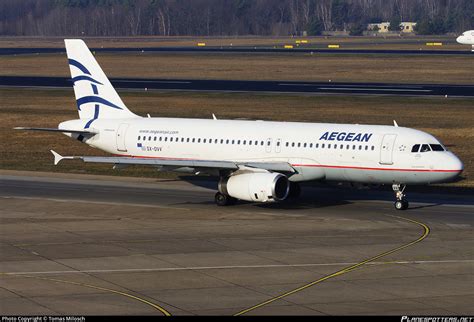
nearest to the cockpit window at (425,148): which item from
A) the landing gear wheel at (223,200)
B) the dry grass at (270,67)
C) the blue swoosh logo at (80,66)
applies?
the landing gear wheel at (223,200)

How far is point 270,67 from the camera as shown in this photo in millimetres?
154875

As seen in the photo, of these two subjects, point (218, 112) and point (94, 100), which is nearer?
point (94, 100)

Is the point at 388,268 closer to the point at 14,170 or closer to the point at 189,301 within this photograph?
the point at 189,301

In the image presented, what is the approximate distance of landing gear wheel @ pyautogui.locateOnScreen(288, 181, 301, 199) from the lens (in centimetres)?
5206

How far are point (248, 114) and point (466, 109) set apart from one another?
70.1ft

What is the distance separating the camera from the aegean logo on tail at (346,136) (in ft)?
163

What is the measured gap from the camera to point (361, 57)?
583 feet

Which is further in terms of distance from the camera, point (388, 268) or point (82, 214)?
point (82, 214)

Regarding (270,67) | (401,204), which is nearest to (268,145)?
(401,204)

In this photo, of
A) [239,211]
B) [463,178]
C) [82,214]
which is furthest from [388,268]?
[463,178]

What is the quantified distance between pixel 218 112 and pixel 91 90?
1442 inches

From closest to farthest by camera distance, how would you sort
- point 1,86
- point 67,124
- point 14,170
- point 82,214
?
point 82,214
point 67,124
point 14,170
point 1,86

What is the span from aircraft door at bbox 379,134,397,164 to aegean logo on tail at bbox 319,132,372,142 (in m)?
0.94

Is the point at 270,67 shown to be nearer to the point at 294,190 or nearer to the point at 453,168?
the point at 294,190
